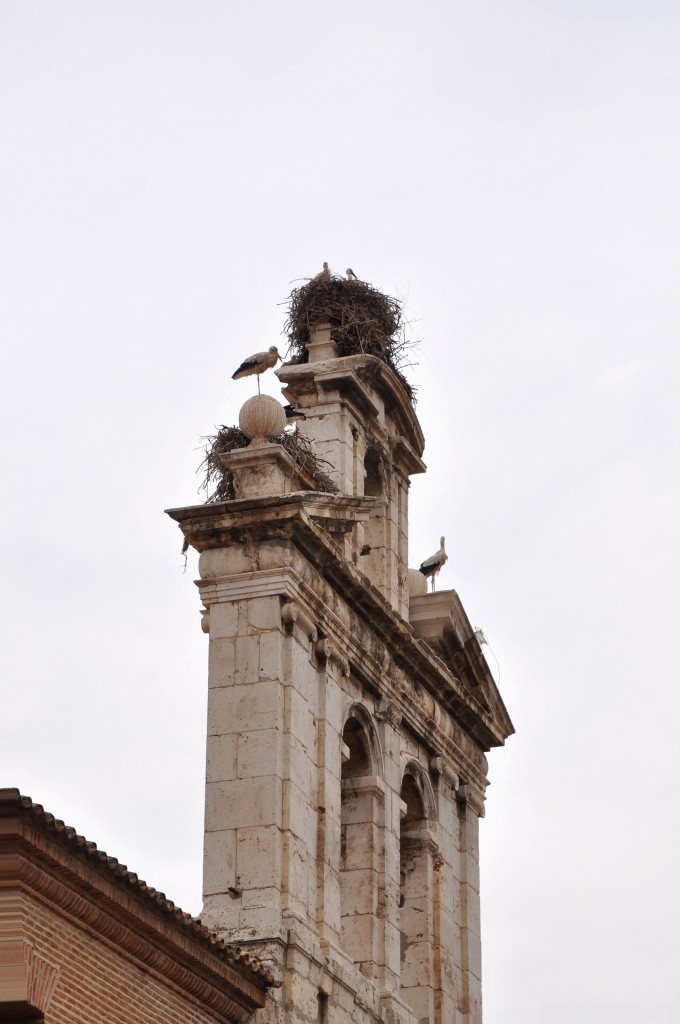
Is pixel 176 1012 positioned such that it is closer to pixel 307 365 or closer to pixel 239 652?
pixel 239 652

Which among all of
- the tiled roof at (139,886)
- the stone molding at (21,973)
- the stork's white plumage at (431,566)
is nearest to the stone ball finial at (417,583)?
the stork's white plumage at (431,566)

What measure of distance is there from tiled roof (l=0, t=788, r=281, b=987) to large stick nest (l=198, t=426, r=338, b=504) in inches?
182

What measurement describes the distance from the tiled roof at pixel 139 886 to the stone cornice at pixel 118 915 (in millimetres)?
21

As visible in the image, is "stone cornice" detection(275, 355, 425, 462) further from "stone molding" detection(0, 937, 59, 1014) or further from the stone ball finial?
"stone molding" detection(0, 937, 59, 1014)

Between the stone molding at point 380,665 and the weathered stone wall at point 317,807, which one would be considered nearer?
the weathered stone wall at point 317,807

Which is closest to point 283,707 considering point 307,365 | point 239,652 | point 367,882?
point 239,652

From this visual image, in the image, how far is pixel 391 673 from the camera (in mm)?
23438

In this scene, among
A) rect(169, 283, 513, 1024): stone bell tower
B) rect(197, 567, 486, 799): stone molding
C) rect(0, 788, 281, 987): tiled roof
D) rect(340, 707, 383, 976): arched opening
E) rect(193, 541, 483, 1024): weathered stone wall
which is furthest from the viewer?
rect(340, 707, 383, 976): arched opening

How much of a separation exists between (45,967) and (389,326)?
Result: 11.1 meters

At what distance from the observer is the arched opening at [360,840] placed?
72.0 feet

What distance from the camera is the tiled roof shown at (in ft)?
49.7

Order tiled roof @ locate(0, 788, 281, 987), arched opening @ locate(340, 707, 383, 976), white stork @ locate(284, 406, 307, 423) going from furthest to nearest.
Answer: white stork @ locate(284, 406, 307, 423) < arched opening @ locate(340, 707, 383, 976) < tiled roof @ locate(0, 788, 281, 987)

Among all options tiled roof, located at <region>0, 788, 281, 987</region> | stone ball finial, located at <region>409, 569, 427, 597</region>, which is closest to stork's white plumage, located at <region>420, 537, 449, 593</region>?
stone ball finial, located at <region>409, 569, 427, 597</region>

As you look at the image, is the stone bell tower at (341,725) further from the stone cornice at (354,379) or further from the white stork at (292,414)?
the white stork at (292,414)
